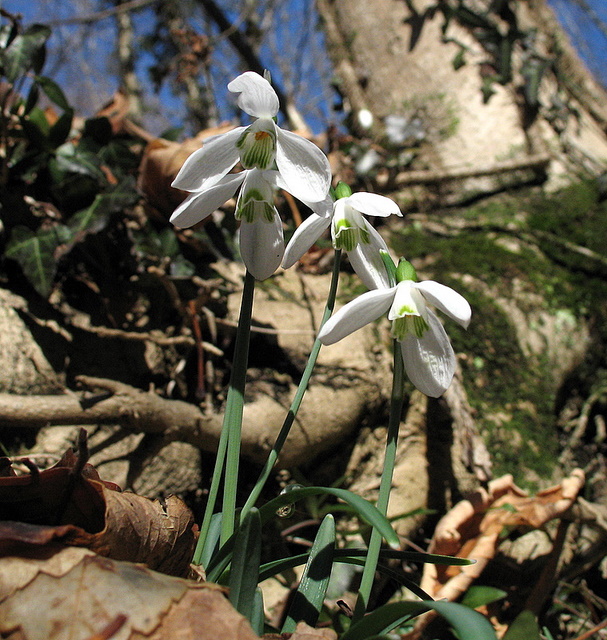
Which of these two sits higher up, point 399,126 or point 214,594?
point 399,126

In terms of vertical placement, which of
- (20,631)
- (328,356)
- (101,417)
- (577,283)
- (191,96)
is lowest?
(101,417)

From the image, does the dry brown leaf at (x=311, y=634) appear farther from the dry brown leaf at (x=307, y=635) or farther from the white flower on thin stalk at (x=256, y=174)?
the white flower on thin stalk at (x=256, y=174)

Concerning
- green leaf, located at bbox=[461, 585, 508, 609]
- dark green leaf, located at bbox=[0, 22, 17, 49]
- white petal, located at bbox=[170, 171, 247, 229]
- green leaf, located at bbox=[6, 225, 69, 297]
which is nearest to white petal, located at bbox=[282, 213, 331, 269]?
white petal, located at bbox=[170, 171, 247, 229]

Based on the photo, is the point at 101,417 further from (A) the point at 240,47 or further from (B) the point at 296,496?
(A) the point at 240,47

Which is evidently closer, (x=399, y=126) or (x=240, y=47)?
(x=399, y=126)

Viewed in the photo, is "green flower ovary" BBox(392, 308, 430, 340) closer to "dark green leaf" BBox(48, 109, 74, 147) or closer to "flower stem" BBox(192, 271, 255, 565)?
"flower stem" BBox(192, 271, 255, 565)

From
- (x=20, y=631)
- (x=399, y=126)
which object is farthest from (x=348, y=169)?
(x=20, y=631)
